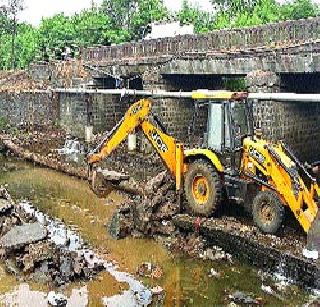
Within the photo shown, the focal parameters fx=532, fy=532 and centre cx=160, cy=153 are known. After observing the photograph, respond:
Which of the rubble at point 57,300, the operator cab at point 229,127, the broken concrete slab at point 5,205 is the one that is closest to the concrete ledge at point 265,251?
the operator cab at point 229,127

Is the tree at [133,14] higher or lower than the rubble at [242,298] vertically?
higher

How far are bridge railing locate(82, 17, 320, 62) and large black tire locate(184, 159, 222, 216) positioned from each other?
463 centimetres

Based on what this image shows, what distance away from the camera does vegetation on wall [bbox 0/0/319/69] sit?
34113mm

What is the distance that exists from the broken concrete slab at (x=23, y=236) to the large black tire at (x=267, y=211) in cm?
372

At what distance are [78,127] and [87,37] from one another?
51.8 ft

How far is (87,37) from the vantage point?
114 feet

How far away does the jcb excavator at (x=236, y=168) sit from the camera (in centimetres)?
859

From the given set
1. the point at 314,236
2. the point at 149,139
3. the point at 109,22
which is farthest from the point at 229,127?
the point at 109,22

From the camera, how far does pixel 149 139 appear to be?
11.0 m

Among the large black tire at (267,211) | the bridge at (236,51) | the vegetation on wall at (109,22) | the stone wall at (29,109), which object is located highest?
the vegetation on wall at (109,22)

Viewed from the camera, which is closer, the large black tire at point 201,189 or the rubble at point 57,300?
the rubble at point 57,300

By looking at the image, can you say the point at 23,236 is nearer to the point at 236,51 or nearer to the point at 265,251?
the point at 265,251

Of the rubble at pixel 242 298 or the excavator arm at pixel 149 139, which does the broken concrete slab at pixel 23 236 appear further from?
the rubble at pixel 242 298

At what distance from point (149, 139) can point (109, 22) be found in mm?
26011
